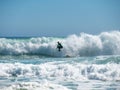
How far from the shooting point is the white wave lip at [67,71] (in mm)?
16547

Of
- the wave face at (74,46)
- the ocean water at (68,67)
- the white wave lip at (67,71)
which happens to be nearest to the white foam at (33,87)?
the ocean water at (68,67)

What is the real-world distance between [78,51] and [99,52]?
74.9 inches

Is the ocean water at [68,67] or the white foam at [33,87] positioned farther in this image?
the ocean water at [68,67]

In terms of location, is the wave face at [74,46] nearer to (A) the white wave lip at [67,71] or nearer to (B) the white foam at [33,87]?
(A) the white wave lip at [67,71]

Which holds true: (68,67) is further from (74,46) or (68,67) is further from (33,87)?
(74,46)

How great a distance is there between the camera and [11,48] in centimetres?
3300

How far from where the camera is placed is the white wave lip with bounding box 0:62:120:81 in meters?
16.5

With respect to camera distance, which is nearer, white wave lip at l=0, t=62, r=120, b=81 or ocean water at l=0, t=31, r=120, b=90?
ocean water at l=0, t=31, r=120, b=90

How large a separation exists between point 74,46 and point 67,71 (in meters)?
12.7

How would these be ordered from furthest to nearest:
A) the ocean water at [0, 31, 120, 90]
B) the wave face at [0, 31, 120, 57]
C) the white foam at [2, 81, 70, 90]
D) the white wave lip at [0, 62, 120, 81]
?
the wave face at [0, 31, 120, 57]
the white wave lip at [0, 62, 120, 81]
the ocean water at [0, 31, 120, 90]
the white foam at [2, 81, 70, 90]

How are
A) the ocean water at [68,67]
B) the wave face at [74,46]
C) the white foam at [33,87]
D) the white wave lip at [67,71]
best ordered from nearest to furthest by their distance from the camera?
the white foam at [33,87] → the ocean water at [68,67] → the white wave lip at [67,71] → the wave face at [74,46]

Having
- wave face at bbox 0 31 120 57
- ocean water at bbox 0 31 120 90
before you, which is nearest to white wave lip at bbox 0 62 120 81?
ocean water at bbox 0 31 120 90

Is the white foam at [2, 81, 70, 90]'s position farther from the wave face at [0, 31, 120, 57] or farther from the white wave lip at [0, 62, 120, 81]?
the wave face at [0, 31, 120, 57]

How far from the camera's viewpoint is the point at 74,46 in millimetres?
30344
